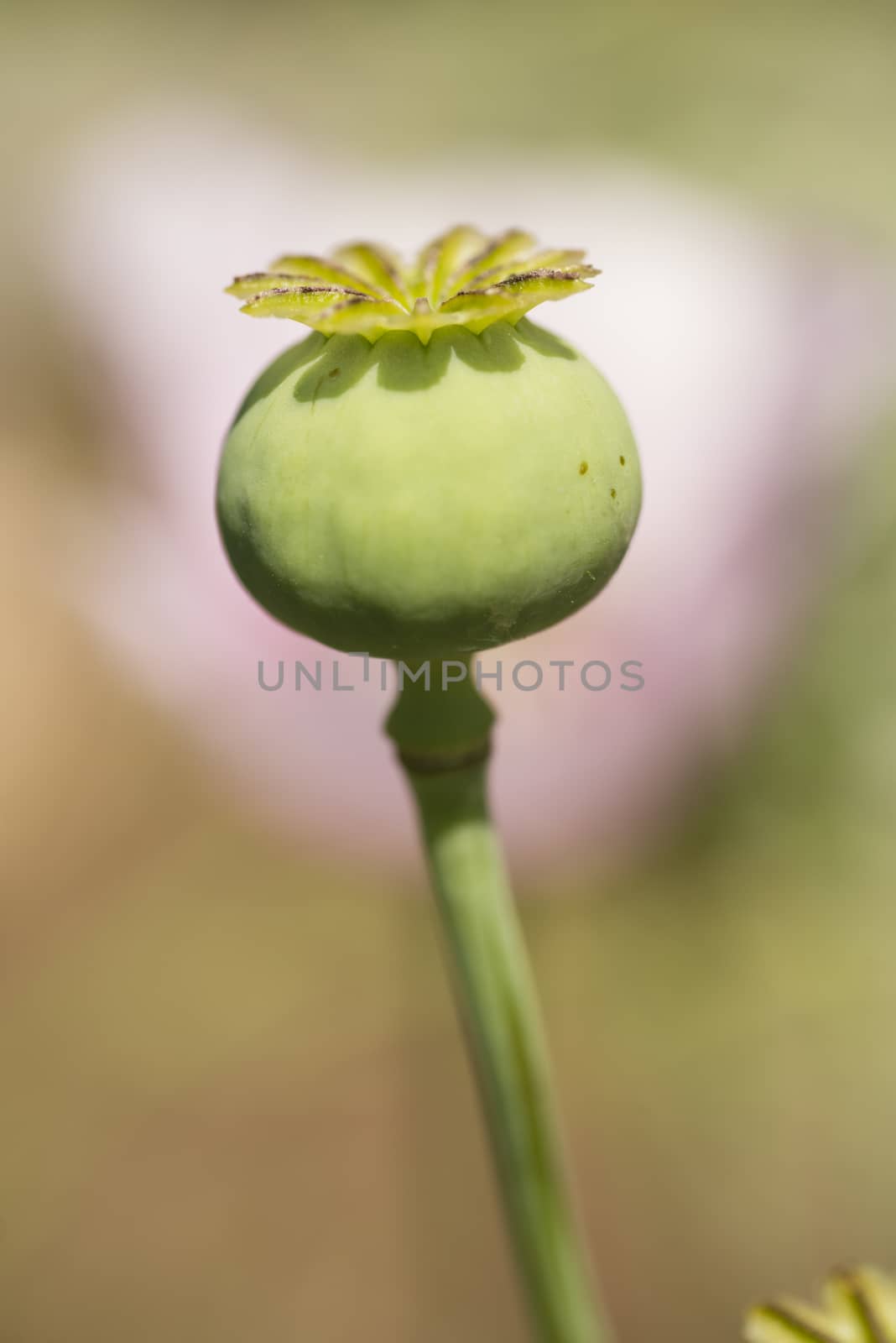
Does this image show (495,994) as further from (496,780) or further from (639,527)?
(639,527)

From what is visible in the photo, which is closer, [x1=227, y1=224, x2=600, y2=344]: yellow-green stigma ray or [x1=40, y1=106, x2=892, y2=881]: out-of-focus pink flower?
[x1=227, y1=224, x2=600, y2=344]: yellow-green stigma ray

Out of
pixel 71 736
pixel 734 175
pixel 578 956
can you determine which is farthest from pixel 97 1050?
pixel 734 175

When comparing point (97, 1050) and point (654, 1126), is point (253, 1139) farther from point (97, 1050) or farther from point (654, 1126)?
point (654, 1126)

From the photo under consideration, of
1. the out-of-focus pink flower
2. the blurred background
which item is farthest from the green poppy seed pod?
the out-of-focus pink flower

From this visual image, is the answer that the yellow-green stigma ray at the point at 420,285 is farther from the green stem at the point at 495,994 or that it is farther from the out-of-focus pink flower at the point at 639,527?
the out-of-focus pink flower at the point at 639,527

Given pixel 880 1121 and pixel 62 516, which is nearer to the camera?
pixel 880 1121

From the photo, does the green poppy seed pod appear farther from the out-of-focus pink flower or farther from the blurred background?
the out-of-focus pink flower
